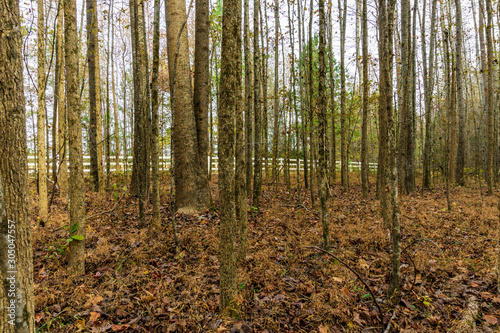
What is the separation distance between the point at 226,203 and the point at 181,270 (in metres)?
1.81

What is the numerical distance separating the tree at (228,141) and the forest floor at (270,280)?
15.0 inches

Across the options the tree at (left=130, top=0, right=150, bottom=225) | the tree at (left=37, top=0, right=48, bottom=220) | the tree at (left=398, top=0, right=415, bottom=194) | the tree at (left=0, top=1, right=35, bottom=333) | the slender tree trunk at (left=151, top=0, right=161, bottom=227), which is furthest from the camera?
the tree at (left=398, top=0, right=415, bottom=194)

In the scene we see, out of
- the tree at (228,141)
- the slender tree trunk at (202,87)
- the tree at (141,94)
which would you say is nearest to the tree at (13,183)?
the tree at (228,141)

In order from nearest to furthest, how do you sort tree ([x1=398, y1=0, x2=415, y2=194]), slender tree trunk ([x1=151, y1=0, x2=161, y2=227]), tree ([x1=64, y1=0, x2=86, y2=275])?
tree ([x1=64, y1=0, x2=86, y2=275])
slender tree trunk ([x1=151, y1=0, x2=161, y2=227])
tree ([x1=398, y1=0, x2=415, y2=194])

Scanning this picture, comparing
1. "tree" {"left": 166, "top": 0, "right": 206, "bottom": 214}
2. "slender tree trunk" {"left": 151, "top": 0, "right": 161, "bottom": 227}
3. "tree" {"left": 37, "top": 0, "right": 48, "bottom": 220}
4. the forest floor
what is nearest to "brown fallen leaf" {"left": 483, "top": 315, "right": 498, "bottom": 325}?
the forest floor

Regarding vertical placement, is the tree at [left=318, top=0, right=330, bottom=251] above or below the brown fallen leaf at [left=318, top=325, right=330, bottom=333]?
above

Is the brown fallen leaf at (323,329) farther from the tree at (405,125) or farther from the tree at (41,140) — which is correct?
the tree at (405,125)

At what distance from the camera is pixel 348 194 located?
34.6 feet

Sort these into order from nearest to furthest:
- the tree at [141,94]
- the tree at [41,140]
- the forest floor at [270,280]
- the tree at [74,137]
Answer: the forest floor at [270,280]
the tree at [74,137]
the tree at [141,94]
the tree at [41,140]

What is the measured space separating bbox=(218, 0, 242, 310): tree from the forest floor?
1.25 feet

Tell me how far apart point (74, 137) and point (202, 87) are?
398 centimetres

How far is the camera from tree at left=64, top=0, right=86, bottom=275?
134 inches

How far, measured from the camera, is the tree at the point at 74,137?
11.1ft

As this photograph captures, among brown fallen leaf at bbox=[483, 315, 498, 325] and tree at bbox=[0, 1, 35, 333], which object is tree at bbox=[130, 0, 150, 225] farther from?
brown fallen leaf at bbox=[483, 315, 498, 325]
